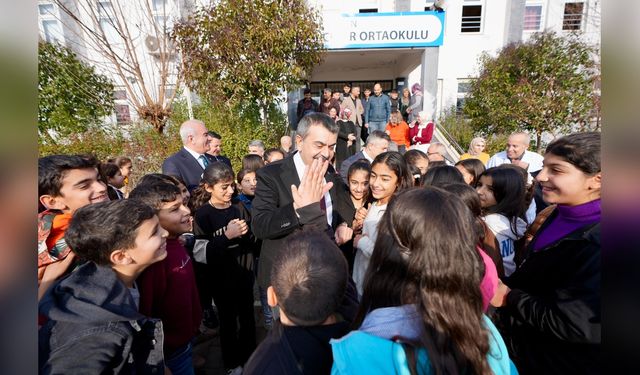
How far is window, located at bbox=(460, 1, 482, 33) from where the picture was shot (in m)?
14.2

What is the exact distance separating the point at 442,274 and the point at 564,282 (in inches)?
30.1

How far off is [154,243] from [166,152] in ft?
23.1

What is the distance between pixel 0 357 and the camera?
1.51 feet

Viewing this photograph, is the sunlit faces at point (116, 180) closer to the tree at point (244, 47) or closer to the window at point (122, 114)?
the tree at point (244, 47)

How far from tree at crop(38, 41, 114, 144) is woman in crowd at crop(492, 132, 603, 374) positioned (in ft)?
35.4

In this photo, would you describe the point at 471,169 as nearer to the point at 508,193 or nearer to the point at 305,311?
the point at 508,193

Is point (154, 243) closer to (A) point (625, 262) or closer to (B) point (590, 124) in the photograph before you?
(A) point (625, 262)

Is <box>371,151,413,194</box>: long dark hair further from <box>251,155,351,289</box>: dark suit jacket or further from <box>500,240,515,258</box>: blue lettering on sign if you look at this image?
<box>500,240,515,258</box>: blue lettering on sign

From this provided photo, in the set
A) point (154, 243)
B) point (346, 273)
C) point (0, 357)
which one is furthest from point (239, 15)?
point (0, 357)

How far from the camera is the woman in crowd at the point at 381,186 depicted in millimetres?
2582

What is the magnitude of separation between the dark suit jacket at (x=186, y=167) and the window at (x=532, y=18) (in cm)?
1625

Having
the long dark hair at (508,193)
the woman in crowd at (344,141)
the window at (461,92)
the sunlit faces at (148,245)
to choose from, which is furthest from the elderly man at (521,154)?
the window at (461,92)

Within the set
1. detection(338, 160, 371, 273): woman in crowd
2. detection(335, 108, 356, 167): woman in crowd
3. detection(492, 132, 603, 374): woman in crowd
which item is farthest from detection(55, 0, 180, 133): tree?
detection(492, 132, 603, 374): woman in crowd

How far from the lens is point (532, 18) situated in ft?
47.2
